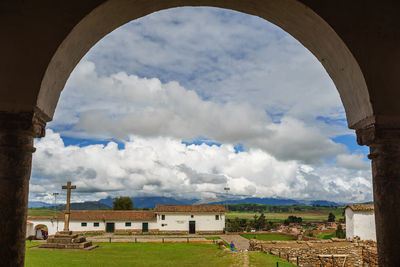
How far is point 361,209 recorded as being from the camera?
2464cm

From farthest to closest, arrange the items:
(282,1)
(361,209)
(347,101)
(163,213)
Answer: (163,213)
(361,209)
(347,101)
(282,1)

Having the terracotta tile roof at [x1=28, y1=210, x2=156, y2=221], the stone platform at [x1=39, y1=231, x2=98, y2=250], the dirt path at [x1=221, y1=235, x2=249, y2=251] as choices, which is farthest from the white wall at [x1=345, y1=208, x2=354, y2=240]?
the terracotta tile roof at [x1=28, y1=210, x2=156, y2=221]

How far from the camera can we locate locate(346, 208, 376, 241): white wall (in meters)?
23.4

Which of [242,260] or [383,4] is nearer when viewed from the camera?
[383,4]

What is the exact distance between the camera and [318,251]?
1809 cm

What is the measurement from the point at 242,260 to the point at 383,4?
44.0 feet

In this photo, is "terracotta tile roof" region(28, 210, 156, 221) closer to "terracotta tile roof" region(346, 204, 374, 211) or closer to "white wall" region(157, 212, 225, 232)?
"white wall" region(157, 212, 225, 232)

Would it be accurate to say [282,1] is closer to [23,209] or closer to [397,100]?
[397,100]

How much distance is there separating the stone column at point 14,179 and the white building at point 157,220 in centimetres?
3522

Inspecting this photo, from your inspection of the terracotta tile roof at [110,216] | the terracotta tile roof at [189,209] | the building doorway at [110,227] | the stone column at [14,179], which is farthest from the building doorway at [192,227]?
the stone column at [14,179]

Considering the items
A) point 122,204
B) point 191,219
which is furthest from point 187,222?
point 122,204

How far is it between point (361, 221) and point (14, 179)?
2648cm

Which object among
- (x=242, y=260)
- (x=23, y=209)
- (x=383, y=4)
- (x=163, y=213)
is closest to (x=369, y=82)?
(x=383, y=4)

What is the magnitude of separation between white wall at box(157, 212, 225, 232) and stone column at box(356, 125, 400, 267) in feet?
116
